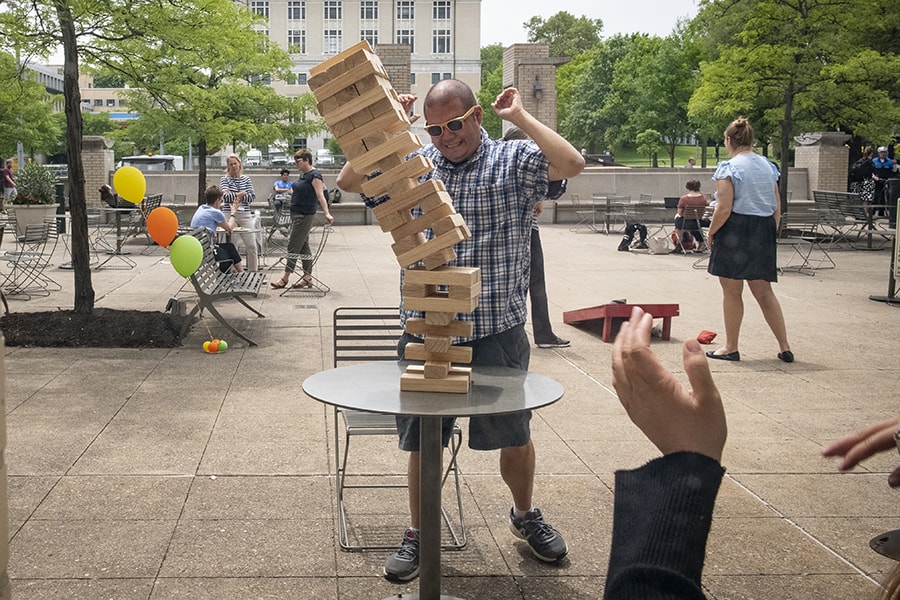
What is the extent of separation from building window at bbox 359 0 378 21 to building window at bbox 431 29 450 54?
6557mm

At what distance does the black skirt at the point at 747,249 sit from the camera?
905 centimetres

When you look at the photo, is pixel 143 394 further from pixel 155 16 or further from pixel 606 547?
pixel 155 16

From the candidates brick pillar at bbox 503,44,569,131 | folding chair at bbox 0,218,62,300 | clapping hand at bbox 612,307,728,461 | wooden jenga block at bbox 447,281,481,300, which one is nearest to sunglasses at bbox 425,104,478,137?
wooden jenga block at bbox 447,281,481,300

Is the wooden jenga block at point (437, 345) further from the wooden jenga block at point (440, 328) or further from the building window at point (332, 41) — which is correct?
the building window at point (332, 41)

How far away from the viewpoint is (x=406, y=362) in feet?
14.0

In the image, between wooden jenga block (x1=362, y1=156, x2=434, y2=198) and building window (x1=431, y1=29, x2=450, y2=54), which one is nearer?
wooden jenga block (x1=362, y1=156, x2=434, y2=198)

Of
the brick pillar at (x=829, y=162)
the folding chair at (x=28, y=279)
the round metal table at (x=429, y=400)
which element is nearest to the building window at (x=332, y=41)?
the brick pillar at (x=829, y=162)

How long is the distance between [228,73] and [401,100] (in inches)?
982

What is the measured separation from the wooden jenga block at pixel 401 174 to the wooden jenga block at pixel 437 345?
56cm

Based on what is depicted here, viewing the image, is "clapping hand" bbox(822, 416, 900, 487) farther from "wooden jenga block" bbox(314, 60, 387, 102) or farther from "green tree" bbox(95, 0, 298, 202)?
"green tree" bbox(95, 0, 298, 202)

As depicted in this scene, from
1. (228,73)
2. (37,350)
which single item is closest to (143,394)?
(37,350)

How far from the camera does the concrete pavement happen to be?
14.9ft

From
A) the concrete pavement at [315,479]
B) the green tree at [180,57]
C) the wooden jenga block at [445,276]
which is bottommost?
the concrete pavement at [315,479]

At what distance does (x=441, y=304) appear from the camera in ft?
12.2
